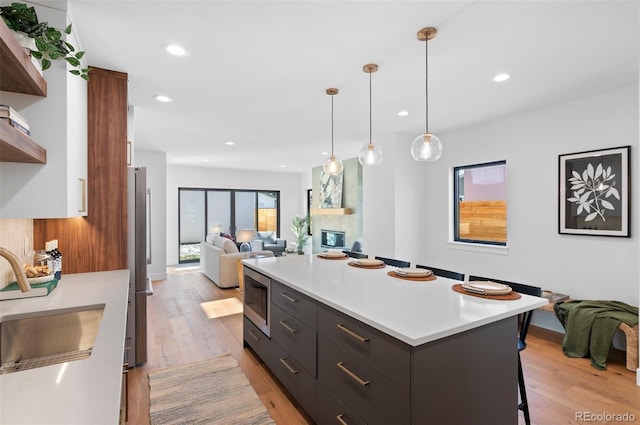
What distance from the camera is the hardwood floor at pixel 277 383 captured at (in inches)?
86.4

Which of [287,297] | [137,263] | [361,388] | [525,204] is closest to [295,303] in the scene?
[287,297]

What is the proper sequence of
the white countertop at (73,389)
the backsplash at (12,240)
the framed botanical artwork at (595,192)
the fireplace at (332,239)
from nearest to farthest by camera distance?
the white countertop at (73,389) < the backsplash at (12,240) < the framed botanical artwork at (595,192) < the fireplace at (332,239)

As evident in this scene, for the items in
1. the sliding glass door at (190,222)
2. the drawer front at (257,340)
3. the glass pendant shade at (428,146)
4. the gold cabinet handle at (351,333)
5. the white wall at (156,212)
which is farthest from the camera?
the sliding glass door at (190,222)

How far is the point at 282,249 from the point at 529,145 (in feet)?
19.1

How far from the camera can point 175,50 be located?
229 centimetres

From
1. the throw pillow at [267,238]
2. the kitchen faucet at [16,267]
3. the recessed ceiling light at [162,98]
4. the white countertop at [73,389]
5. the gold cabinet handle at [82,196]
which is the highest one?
the recessed ceiling light at [162,98]

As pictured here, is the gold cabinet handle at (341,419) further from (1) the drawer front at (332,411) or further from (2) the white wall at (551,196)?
(2) the white wall at (551,196)

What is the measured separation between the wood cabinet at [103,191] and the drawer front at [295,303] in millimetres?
1368

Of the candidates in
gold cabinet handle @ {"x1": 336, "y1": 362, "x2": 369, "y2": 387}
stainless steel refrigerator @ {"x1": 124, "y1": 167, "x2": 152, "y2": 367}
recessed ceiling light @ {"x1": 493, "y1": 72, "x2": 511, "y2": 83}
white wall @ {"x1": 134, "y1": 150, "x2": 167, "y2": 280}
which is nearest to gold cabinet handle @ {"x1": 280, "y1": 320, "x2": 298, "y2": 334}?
gold cabinet handle @ {"x1": 336, "y1": 362, "x2": 369, "y2": 387}

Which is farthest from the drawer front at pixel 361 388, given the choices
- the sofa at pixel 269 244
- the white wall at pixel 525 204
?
the sofa at pixel 269 244

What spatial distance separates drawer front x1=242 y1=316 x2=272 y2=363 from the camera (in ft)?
8.74

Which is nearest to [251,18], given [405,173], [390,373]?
[390,373]

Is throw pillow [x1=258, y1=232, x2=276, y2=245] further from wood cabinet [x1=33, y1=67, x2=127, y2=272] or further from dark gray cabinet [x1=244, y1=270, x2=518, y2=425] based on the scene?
dark gray cabinet [x1=244, y1=270, x2=518, y2=425]

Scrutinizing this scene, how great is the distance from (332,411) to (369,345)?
588 millimetres
